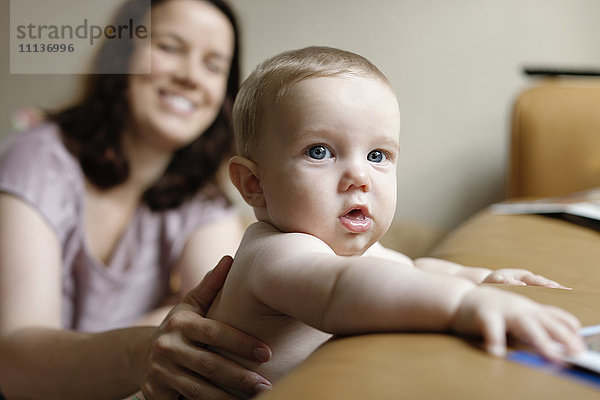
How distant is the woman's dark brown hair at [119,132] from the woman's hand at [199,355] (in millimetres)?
781

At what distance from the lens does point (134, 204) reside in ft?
5.16

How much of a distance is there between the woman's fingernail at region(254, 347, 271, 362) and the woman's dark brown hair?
941 millimetres

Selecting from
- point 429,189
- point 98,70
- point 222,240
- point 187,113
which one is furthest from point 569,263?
point 429,189

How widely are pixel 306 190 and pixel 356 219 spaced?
68 millimetres

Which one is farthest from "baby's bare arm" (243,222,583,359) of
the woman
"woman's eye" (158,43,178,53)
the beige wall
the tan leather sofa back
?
the beige wall

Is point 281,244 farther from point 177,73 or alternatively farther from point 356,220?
point 177,73

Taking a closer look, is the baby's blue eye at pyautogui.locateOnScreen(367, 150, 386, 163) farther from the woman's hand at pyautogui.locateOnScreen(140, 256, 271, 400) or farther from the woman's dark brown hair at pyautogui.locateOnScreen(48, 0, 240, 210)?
the woman's dark brown hair at pyautogui.locateOnScreen(48, 0, 240, 210)

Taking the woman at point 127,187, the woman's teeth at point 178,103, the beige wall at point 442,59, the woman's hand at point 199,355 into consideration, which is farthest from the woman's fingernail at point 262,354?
the beige wall at point 442,59

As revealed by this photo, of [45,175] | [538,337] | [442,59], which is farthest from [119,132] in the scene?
[442,59]

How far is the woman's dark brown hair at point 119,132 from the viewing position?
4.96 feet

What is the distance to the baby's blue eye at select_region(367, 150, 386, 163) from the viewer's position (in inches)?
28.1

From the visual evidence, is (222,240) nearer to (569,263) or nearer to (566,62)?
(569,263)

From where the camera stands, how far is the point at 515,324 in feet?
1.58

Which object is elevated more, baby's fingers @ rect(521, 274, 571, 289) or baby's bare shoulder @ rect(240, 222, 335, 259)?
baby's bare shoulder @ rect(240, 222, 335, 259)
